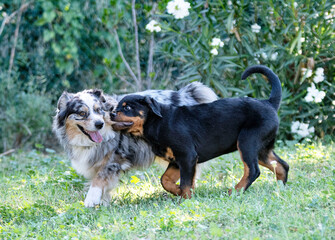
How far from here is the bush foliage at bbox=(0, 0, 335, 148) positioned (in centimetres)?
734

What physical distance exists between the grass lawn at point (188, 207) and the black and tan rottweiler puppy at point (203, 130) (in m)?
0.27

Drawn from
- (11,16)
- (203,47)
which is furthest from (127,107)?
(11,16)

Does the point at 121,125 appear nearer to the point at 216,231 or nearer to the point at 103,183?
the point at 103,183

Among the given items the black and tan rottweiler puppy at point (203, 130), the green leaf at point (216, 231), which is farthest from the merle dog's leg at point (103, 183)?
the green leaf at point (216, 231)

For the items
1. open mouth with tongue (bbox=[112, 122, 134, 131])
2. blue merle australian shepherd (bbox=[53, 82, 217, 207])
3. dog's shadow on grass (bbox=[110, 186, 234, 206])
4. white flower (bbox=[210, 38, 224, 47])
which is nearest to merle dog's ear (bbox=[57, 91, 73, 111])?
blue merle australian shepherd (bbox=[53, 82, 217, 207])

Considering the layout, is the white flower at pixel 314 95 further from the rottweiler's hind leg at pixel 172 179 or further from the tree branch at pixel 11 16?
the tree branch at pixel 11 16

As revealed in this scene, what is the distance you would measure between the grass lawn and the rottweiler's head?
2.04 ft

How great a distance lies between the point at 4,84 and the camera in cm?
991

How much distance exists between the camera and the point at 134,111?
5.13m

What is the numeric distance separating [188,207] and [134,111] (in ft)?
4.31

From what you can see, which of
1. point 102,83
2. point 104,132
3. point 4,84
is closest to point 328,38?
point 104,132

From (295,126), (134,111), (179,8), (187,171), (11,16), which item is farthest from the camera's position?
(11,16)

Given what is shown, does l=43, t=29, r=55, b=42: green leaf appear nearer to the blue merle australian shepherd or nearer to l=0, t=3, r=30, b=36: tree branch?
l=0, t=3, r=30, b=36: tree branch

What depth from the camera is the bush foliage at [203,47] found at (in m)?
7.34
